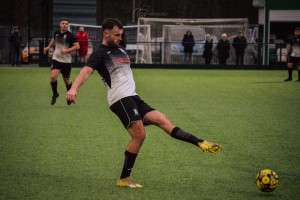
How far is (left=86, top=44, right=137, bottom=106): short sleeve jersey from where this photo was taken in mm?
7910

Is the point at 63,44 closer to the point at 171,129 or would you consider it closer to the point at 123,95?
the point at 123,95

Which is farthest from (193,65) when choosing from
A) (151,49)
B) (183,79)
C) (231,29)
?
(183,79)

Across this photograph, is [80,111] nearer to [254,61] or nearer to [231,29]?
[254,61]

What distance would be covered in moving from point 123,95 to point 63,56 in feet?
33.5

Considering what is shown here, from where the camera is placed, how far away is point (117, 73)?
7.95m

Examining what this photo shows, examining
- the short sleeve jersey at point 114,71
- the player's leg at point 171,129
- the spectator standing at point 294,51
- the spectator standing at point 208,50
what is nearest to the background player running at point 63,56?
→ the short sleeve jersey at point 114,71

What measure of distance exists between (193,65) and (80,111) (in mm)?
21203

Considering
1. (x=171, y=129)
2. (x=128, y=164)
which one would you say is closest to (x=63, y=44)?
(x=128, y=164)

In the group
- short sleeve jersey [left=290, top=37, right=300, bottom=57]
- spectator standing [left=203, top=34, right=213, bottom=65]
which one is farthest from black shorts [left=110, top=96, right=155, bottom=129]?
spectator standing [left=203, top=34, right=213, bottom=65]

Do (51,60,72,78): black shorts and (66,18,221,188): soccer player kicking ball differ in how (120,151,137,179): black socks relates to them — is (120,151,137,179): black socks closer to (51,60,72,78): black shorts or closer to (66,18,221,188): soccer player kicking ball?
(66,18,221,188): soccer player kicking ball

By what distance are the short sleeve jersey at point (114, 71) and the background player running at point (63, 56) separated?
9.60 m

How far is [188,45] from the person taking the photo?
1435 inches

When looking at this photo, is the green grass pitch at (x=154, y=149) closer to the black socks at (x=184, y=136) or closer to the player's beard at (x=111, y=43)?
the black socks at (x=184, y=136)

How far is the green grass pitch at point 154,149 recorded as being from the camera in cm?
777
